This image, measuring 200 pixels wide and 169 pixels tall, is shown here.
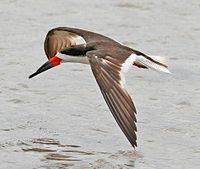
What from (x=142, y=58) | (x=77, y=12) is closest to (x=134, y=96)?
(x=142, y=58)

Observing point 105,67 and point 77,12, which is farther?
point 77,12

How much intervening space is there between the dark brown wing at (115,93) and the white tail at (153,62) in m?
0.63

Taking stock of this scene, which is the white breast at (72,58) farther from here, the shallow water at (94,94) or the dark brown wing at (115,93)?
the dark brown wing at (115,93)

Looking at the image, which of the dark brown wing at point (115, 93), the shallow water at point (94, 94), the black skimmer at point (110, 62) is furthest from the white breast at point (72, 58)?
the dark brown wing at point (115, 93)

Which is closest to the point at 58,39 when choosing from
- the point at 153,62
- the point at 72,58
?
the point at 72,58

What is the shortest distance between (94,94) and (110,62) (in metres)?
1.24

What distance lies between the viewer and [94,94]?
826cm

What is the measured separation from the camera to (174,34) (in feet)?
32.1

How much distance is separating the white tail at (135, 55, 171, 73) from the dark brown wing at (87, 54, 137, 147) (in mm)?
634

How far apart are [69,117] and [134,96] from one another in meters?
0.76

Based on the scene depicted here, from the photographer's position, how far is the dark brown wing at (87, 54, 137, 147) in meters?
6.38

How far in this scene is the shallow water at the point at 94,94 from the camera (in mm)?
6871

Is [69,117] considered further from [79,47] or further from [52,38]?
[52,38]

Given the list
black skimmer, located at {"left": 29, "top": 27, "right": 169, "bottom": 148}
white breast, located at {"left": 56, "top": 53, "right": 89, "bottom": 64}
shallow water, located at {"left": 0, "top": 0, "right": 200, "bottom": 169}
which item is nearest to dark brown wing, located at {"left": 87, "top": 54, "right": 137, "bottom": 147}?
black skimmer, located at {"left": 29, "top": 27, "right": 169, "bottom": 148}
